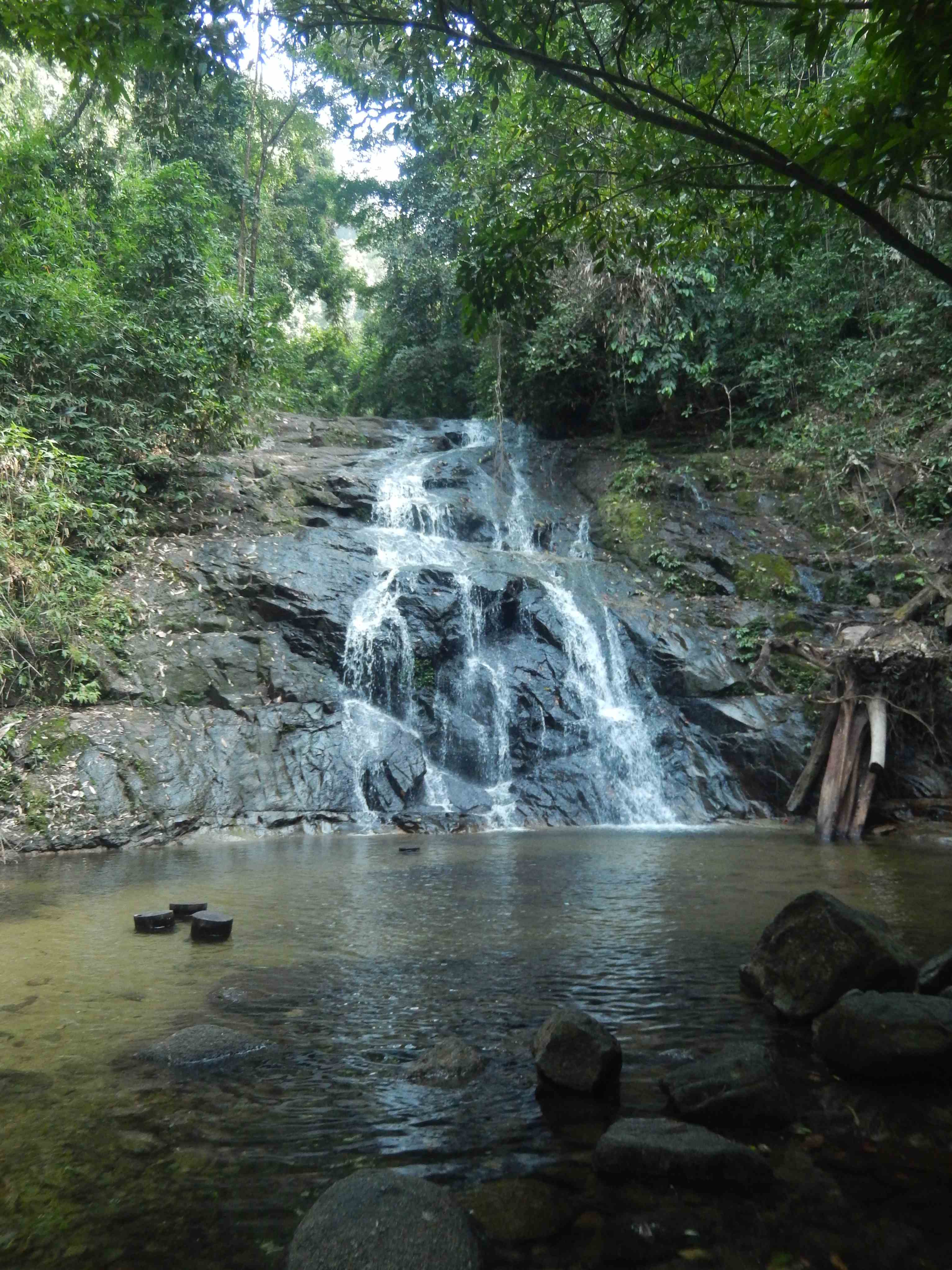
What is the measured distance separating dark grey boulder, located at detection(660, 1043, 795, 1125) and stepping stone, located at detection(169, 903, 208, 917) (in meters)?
3.97

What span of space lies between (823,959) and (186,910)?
4.18 m

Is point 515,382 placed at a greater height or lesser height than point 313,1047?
greater

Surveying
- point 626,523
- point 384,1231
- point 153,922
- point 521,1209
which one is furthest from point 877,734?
point 384,1231

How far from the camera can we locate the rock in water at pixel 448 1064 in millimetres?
3086

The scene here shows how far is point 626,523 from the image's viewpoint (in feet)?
58.7

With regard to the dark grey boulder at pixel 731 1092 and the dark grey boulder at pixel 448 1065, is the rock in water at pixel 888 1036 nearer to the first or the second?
the dark grey boulder at pixel 731 1092

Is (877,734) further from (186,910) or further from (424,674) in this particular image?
(186,910)

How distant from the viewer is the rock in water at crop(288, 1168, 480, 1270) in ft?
6.29

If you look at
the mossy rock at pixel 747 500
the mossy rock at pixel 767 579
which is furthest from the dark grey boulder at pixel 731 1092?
the mossy rock at pixel 747 500

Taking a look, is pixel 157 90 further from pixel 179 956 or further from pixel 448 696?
pixel 179 956

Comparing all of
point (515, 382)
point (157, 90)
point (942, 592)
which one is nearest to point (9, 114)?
point (157, 90)

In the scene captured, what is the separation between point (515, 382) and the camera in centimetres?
2273

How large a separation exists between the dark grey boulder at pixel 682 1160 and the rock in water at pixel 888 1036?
2.74 ft

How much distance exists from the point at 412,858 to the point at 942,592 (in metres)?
7.78
